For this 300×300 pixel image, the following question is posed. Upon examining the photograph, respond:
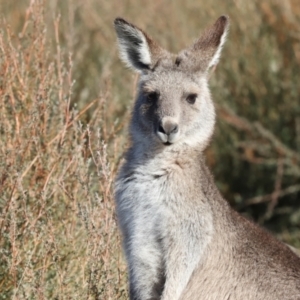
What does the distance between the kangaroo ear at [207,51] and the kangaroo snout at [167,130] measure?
1.77 feet

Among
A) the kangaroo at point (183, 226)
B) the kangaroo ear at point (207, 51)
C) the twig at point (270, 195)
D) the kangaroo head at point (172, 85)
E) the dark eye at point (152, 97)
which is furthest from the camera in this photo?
the twig at point (270, 195)

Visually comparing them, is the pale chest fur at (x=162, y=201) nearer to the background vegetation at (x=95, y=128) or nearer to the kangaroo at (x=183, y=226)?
the kangaroo at (x=183, y=226)

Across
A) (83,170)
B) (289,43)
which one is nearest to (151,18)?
(289,43)

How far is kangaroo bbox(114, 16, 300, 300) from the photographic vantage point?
4.53 m

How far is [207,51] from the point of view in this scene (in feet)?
16.5

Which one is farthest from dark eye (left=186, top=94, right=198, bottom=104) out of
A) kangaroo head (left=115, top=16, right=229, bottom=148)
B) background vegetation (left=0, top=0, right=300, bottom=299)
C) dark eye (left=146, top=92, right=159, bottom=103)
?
background vegetation (left=0, top=0, right=300, bottom=299)

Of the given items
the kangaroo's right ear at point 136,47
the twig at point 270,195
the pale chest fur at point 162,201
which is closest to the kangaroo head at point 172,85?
the kangaroo's right ear at point 136,47

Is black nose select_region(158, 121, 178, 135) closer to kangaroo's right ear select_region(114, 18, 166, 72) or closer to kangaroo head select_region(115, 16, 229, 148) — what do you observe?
kangaroo head select_region(115, 16, 229, 148)

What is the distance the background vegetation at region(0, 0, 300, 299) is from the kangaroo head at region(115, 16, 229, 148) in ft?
1.09

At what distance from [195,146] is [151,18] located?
5.96 meters

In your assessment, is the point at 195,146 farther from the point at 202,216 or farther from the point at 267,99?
the point at 267,99

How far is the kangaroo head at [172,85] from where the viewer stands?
477 cm

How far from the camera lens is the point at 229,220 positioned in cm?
472

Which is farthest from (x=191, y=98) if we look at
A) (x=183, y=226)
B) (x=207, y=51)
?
(x=183, y=226)
